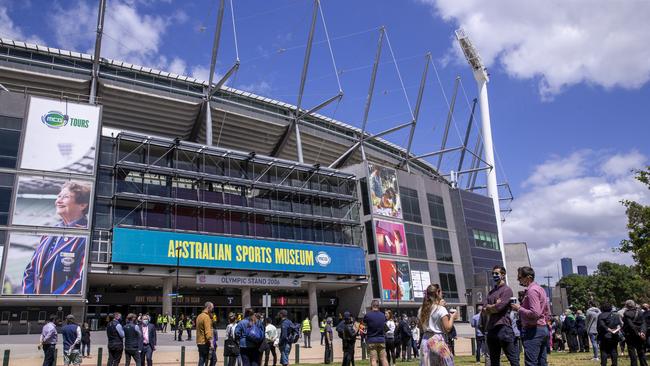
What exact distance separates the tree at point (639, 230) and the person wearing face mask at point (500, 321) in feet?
67.3

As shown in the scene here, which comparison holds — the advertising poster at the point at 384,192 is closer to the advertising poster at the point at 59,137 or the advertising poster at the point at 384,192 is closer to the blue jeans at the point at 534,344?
the advertising poster at the point at 59,137

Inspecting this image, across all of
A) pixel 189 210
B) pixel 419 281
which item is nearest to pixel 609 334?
pixel 189 210

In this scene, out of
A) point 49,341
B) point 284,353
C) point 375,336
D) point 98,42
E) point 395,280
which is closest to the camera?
point 375,336

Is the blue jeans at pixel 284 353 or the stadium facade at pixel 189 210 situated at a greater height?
the stadium facade at pixel 189 210

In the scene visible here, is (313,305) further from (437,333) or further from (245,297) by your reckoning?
(437,333)

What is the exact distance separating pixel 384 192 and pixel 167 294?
82.6 ft

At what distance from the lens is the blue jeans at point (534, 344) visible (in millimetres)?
7953

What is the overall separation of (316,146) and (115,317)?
54.8 meters

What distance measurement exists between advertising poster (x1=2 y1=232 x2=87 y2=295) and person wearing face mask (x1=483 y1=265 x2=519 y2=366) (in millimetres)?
37413

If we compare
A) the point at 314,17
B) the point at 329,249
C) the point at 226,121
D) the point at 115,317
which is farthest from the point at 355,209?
the point at 115,317

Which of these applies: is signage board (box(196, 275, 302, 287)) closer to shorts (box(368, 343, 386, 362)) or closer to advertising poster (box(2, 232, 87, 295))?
advertising poster (box(2, 232, 87, 295))

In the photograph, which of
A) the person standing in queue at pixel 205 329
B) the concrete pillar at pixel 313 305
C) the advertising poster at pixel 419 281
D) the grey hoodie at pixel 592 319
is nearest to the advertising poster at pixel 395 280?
the advertising poster at pixel 419 281

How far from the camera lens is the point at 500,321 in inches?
324

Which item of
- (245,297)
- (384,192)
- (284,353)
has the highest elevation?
(384,192)
